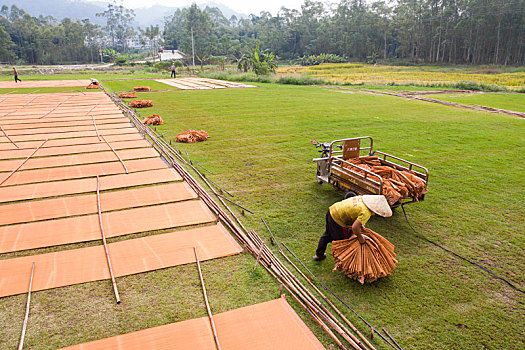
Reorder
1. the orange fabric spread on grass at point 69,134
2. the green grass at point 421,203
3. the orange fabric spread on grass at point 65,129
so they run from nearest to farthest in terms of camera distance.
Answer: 1. the green grass at point 421,203
2. the orange fabric spread on grass at point 69,134
3. the orange fabric spread on grass at point 65,129

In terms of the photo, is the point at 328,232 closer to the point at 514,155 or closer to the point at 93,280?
the point at 93,280

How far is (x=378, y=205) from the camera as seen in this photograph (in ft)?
14.6

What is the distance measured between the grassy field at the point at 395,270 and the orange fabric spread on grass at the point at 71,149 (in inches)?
82.8

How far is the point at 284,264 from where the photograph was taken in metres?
5.10

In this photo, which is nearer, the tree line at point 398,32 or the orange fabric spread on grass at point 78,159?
the orange fabric spread on grass at point 78,159

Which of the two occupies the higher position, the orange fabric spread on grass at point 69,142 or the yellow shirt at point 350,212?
the yellow shirt at point 350,212

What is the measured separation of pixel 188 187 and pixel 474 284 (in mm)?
5504

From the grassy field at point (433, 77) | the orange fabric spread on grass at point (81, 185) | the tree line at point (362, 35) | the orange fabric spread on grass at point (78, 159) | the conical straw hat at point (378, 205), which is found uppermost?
the tree line at point (362, 35)

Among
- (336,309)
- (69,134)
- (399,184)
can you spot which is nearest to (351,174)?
(399,184)

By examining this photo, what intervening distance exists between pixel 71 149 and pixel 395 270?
9.83 metres

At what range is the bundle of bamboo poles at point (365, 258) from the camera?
14.9 feet

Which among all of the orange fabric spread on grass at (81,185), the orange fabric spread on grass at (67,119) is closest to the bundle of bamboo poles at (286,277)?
the orange fabric spread on grass at (81,185)

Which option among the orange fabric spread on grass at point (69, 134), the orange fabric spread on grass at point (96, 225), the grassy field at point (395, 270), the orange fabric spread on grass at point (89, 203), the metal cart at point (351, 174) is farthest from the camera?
the orange fabric spread on grass at point (69, 134)

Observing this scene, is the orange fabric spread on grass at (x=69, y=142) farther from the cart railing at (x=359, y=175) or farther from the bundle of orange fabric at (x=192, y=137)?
the cart railing at (x=359, y=175)
